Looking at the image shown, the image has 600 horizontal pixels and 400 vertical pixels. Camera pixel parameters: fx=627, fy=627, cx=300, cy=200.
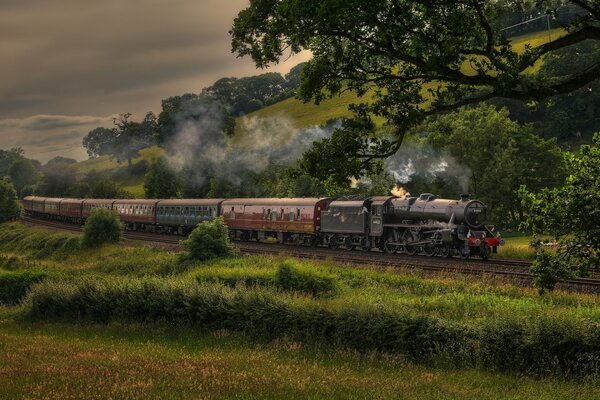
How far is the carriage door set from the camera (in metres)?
40.2

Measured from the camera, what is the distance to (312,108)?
13588 cm

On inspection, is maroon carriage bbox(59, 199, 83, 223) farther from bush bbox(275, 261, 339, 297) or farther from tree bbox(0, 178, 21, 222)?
bush bbox(275, 261, 339, 297)

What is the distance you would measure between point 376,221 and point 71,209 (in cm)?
5915

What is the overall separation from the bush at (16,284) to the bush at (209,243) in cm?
859

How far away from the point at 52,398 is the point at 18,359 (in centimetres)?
513

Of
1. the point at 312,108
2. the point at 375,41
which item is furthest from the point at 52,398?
the point at 312,108

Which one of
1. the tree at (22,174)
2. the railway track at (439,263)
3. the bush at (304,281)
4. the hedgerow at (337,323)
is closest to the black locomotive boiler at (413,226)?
the railway track at (439,263)

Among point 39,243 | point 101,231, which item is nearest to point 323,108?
point 39,243

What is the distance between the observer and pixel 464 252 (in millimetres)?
35938

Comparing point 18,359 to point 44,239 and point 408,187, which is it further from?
point 408,187

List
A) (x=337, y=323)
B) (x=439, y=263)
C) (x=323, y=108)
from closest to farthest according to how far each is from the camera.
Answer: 1. (x=337, y=323)
2. (x=439, y=263)
3. (x=323, y=108)

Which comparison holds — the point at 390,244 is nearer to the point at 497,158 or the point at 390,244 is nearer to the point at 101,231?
the point at 497,158

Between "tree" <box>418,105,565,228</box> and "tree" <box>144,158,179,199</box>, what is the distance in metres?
41.0

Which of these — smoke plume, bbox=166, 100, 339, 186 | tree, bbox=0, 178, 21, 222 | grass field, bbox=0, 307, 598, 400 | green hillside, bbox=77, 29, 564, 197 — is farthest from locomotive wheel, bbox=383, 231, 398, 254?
tree, bbox=0, 178, 21, 222
